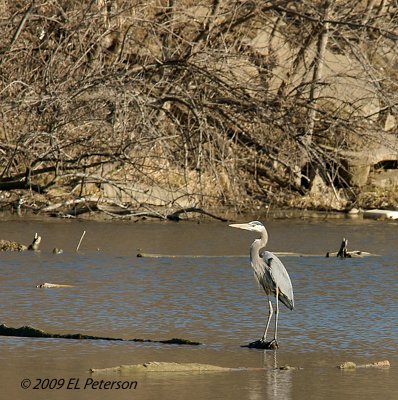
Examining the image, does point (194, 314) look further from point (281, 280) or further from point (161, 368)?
point (161, 368)

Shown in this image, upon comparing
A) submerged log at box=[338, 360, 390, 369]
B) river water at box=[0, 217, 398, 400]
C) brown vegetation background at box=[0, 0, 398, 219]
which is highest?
brown vegetation background at box=[0, 0, 398, 219]

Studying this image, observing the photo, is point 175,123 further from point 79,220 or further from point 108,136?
point 79,220

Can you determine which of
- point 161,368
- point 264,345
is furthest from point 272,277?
point 161,368

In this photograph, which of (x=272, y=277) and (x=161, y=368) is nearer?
(x=161, y=368)

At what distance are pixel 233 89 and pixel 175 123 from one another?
0.64 metres

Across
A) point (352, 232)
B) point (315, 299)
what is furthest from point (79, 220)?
point (315, 299)

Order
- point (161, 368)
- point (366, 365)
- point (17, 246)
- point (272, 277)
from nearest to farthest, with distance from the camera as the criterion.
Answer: point (161, 368) → point (366, 365) → point (272, 277) → point (17, 246)

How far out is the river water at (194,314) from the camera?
26.2 feet

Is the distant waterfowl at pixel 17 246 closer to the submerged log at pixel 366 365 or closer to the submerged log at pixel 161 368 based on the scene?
the submerged log at pixel 161 368

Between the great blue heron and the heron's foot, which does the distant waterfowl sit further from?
the heron's foot

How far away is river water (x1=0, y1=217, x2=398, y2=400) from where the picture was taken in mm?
7980

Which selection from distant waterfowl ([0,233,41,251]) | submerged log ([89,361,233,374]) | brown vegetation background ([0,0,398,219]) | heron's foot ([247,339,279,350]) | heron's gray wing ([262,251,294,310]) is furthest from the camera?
distant waterfowl ([0,233,41,251])

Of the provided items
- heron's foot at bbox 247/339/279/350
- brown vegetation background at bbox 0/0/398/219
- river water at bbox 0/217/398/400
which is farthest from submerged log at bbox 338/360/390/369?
brown vegetation background at bbox 0/0/398/219

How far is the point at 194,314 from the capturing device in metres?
11.0
